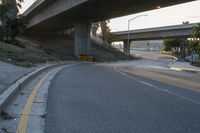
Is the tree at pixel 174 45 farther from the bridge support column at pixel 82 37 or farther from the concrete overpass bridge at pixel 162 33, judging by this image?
the bridge support column at pixel 82 37

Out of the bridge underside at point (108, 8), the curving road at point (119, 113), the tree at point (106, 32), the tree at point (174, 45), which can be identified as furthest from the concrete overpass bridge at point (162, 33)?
the curving road at point (119, 113)

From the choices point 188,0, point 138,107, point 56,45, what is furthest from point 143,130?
point 56,45

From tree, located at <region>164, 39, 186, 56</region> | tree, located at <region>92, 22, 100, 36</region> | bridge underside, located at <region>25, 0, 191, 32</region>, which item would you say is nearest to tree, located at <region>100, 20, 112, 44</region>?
tree, located at <region>92, 22, 100, 36</region>

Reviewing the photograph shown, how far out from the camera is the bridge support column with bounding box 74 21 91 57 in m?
56.2

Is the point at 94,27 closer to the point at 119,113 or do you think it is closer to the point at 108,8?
the point at 108,8

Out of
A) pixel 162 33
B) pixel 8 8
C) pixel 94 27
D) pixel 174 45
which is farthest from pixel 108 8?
pixel 174 45

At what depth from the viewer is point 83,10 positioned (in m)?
46.8

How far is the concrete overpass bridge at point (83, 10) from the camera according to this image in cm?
4216

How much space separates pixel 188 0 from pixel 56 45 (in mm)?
35830

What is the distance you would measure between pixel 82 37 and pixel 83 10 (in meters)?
10.5

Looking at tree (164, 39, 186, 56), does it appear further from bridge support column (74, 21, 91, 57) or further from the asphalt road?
the asphalt road

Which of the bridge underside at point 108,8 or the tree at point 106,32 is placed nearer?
the bridge underside at point 108,8

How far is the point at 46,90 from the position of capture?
13.2 meters

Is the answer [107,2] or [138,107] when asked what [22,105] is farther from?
[107,2]
